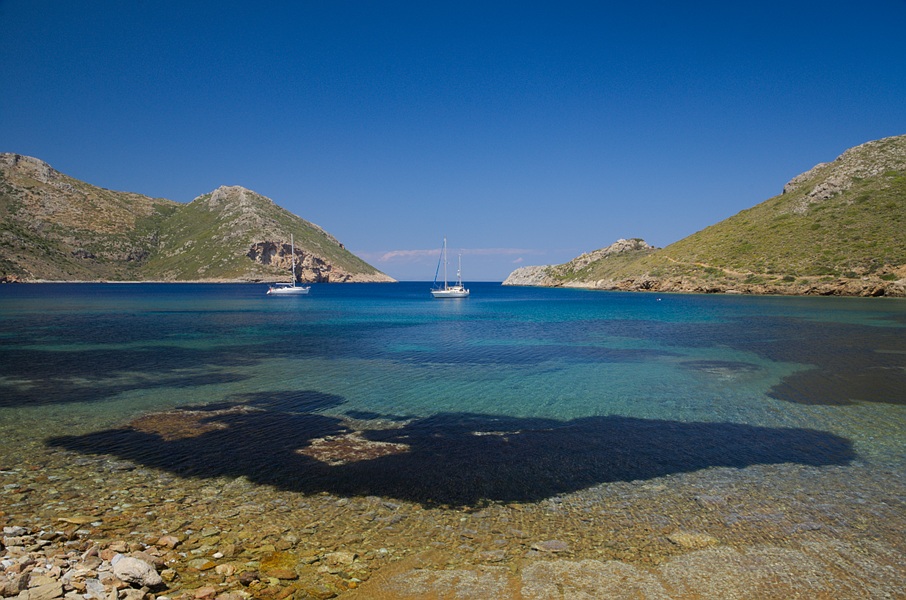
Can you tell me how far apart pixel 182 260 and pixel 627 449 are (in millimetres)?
219038

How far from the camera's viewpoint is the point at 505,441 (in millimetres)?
12570

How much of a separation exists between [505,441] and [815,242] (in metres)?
98.9

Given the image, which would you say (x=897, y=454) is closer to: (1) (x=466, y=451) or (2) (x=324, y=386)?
(1) (x=466, y=451)

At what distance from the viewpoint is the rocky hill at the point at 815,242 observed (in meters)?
76.4

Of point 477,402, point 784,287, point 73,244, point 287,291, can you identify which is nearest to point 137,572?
point 477,402

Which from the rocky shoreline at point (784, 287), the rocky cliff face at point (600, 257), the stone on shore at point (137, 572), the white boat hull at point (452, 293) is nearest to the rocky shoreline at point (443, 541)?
the stone on shore at point (137, 572)

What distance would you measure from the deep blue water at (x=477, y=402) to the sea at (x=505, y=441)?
0.10 metres

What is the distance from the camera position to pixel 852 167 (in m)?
105

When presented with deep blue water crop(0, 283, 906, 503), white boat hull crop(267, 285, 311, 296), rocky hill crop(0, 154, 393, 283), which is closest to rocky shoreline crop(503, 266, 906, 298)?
deep blue water crop(0, 283, 906, 503)

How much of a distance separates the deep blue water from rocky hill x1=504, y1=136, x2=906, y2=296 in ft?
170

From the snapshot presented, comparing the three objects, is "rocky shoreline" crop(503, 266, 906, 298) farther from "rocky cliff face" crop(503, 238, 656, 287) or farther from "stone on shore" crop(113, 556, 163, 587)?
"stone on shore" crop(113, 556, 163, 587)

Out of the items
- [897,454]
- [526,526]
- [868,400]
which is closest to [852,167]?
[868,400]

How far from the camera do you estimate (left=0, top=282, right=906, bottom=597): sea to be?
7.96 m

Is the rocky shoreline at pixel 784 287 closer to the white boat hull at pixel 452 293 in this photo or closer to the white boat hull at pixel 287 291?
the white boat hull at pixel 452 293
